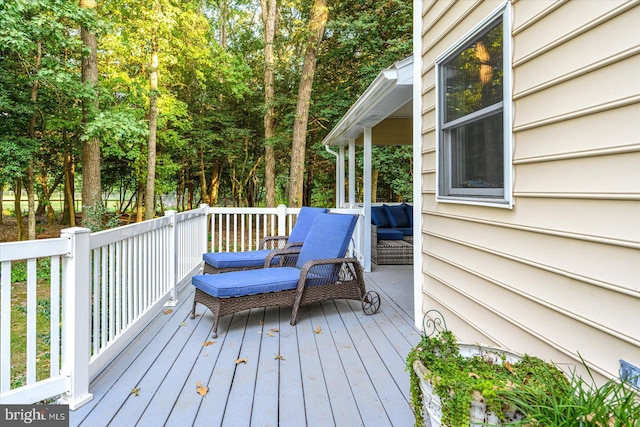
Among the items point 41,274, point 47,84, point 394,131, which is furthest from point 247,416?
point 47,84

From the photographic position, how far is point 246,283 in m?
3.61

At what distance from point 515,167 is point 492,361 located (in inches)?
42.6

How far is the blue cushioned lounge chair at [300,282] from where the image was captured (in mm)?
3537

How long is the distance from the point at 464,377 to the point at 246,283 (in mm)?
2473

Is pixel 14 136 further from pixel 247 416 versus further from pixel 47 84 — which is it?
pixel 247 416

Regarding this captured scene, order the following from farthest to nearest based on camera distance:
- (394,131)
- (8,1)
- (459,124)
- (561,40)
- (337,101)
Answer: (337,101), (394,131), (8,1), (459,124), (561,40)

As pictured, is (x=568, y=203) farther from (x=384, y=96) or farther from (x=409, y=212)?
(x=409, y=212)

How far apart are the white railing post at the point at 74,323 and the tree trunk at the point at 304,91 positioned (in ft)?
27.5

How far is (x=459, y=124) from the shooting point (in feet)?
9.77

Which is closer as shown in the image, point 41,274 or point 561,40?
point 561,40

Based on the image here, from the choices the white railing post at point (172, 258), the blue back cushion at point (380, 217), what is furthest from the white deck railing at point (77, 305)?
the blue back cushion at point (380, 217)

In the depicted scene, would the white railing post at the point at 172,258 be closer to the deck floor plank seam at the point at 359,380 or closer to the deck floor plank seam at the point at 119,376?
the deck floor plank seam at the point at 119,376

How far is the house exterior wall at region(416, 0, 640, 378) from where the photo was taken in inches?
58.9

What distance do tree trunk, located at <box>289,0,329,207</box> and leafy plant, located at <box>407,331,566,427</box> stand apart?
29.8 ft
